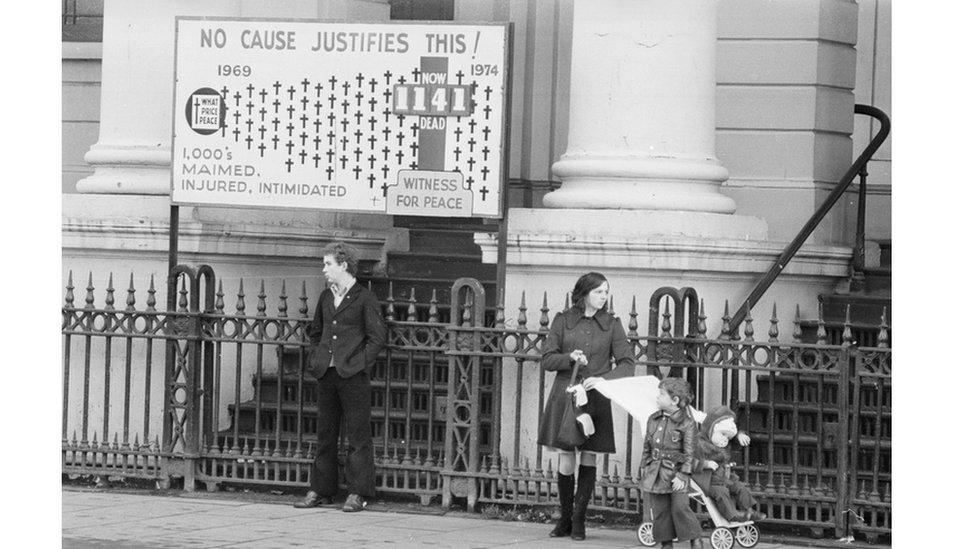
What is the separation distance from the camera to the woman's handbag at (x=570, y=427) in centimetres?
1159

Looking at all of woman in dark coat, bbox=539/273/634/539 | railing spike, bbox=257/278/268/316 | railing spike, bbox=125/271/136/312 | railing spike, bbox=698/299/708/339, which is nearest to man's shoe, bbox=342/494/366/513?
railing spike, bbox=257/278/268/316

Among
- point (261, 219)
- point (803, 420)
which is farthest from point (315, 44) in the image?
point (803, 420)

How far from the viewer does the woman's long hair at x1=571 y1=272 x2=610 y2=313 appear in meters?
11.6

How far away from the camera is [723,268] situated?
42.4ft

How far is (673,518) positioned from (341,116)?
3801mm

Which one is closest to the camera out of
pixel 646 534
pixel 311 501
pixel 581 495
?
pixel 646 534

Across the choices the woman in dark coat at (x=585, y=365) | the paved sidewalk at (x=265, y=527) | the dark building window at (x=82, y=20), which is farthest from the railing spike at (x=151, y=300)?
the dark building window at (x=82, y=20)

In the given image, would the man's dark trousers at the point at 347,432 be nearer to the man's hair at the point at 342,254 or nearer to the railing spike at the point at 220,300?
the man's hair at the point at 342,254

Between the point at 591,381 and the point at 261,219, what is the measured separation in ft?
13.6

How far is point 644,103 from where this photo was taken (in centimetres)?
1304

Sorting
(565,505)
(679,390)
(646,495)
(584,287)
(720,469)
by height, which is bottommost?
(565,505)

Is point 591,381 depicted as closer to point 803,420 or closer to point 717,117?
point 803,420

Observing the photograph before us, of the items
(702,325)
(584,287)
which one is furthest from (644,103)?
(584,287)

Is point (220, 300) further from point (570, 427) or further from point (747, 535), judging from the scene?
point (747, 535)
